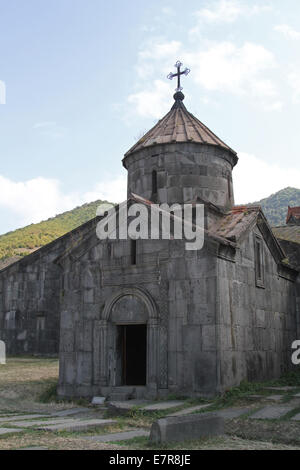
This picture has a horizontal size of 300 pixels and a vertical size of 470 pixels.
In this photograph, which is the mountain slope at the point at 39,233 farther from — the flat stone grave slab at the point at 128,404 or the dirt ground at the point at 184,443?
the dirt ground at the point at 184,443

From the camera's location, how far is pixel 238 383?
9.46m

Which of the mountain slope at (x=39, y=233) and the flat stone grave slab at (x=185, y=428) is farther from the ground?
the mountain slope at (x=39, y=233)

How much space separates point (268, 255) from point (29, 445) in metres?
8.08

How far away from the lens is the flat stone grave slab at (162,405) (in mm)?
7984

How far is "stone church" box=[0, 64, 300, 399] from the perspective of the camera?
927cm

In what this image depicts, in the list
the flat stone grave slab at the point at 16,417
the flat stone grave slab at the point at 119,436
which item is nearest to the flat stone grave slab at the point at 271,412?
the flat stone grave slab at the point at 119,436

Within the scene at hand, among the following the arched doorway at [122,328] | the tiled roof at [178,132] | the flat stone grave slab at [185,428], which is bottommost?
the flat stone grave slab at [185,428]

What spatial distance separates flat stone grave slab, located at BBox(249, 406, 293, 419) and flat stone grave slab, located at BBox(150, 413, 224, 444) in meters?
1.35

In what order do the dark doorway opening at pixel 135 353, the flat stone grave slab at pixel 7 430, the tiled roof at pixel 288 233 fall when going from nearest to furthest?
the flat stone grave slab at pixel 7 430, the dark doorway opening at pixel 135 353, the tiled roof at pixel 288 233

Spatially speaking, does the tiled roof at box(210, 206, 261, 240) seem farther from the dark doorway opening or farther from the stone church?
the dark doorway opening

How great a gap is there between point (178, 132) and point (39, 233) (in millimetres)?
35896

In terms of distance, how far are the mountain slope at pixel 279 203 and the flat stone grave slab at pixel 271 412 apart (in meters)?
71.1

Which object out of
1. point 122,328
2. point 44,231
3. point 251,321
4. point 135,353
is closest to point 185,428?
point 122,328
